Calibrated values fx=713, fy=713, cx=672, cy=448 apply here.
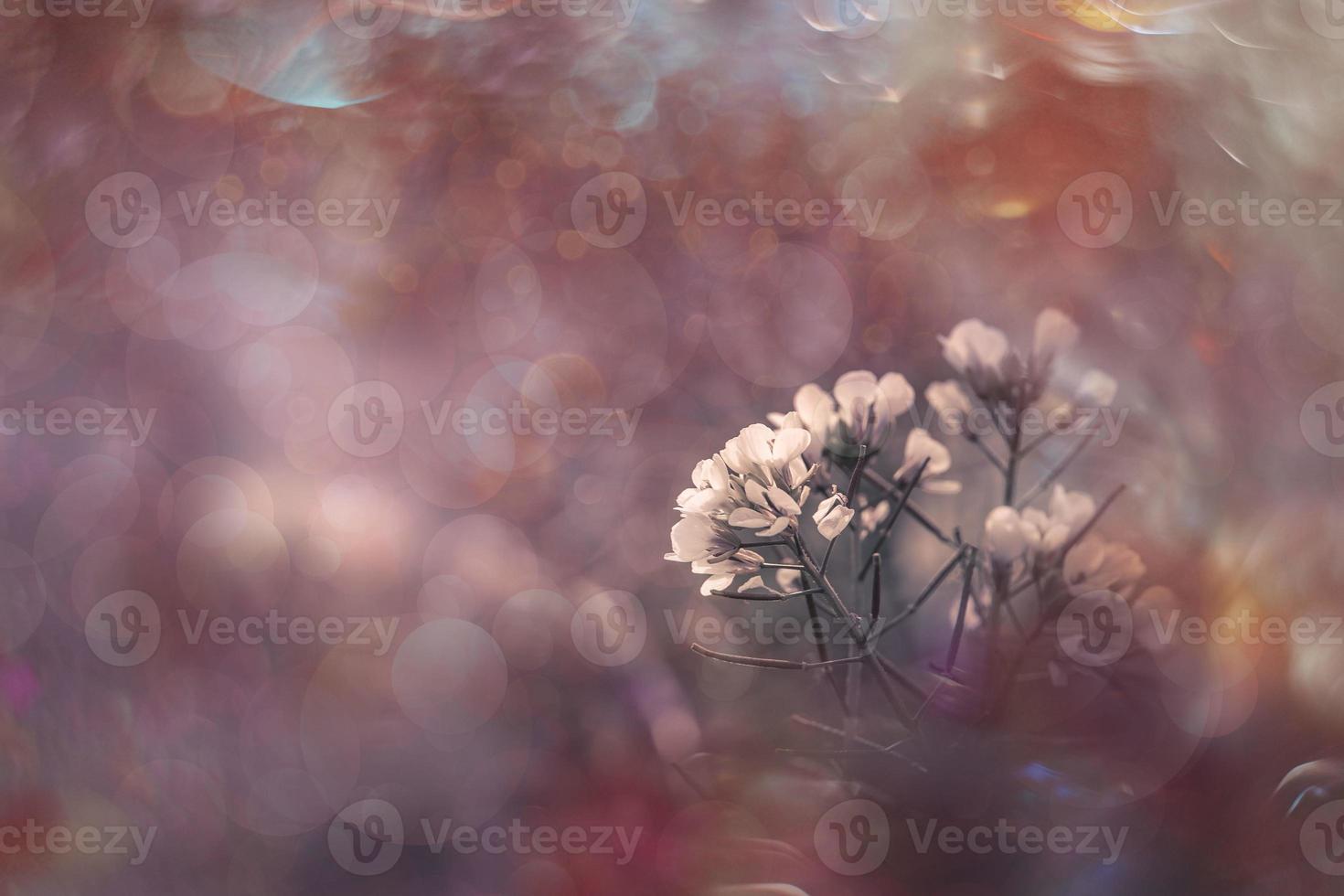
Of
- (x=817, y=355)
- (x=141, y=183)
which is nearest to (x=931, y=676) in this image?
(x=817, y=355)

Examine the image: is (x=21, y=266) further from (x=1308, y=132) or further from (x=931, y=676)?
(x=1308, y=132)
